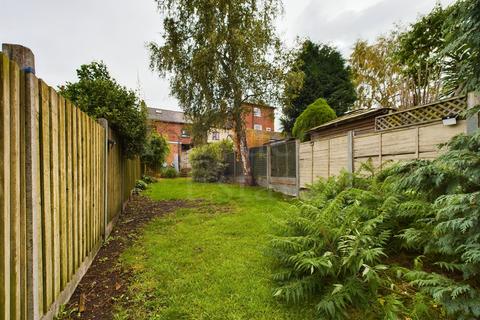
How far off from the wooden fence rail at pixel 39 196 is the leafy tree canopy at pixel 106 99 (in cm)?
130

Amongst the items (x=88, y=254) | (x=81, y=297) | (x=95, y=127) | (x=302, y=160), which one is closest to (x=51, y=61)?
(x=95, y=127)

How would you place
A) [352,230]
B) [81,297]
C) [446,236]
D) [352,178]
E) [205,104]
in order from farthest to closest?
1. [205,104]
2. [352,178]
3. [352,230]
4. [81,297]
5. [446,236]

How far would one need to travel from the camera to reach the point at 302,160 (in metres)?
8.23

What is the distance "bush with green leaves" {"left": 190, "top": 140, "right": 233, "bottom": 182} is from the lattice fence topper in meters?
9.26

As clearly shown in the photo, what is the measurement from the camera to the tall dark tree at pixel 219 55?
1019cm

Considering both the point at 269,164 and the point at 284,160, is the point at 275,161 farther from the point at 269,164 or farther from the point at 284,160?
the point at 284,160

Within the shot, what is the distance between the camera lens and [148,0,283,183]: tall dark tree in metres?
10.2

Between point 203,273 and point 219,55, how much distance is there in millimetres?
9694

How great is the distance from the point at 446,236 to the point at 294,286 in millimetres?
1317

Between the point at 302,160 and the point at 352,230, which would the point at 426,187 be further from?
the point at 302,160

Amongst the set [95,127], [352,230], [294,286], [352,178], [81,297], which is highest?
[95,127]

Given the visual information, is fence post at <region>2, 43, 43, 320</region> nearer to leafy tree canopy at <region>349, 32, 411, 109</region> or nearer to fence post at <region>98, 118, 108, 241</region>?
fence post at <region>98, 118, 108, 241</region>

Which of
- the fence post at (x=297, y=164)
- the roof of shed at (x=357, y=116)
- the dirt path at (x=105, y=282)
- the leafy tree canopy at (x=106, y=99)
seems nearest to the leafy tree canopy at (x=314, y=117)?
the roof of shed at (x=357, y=116)

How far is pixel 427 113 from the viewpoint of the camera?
17.6 feet
